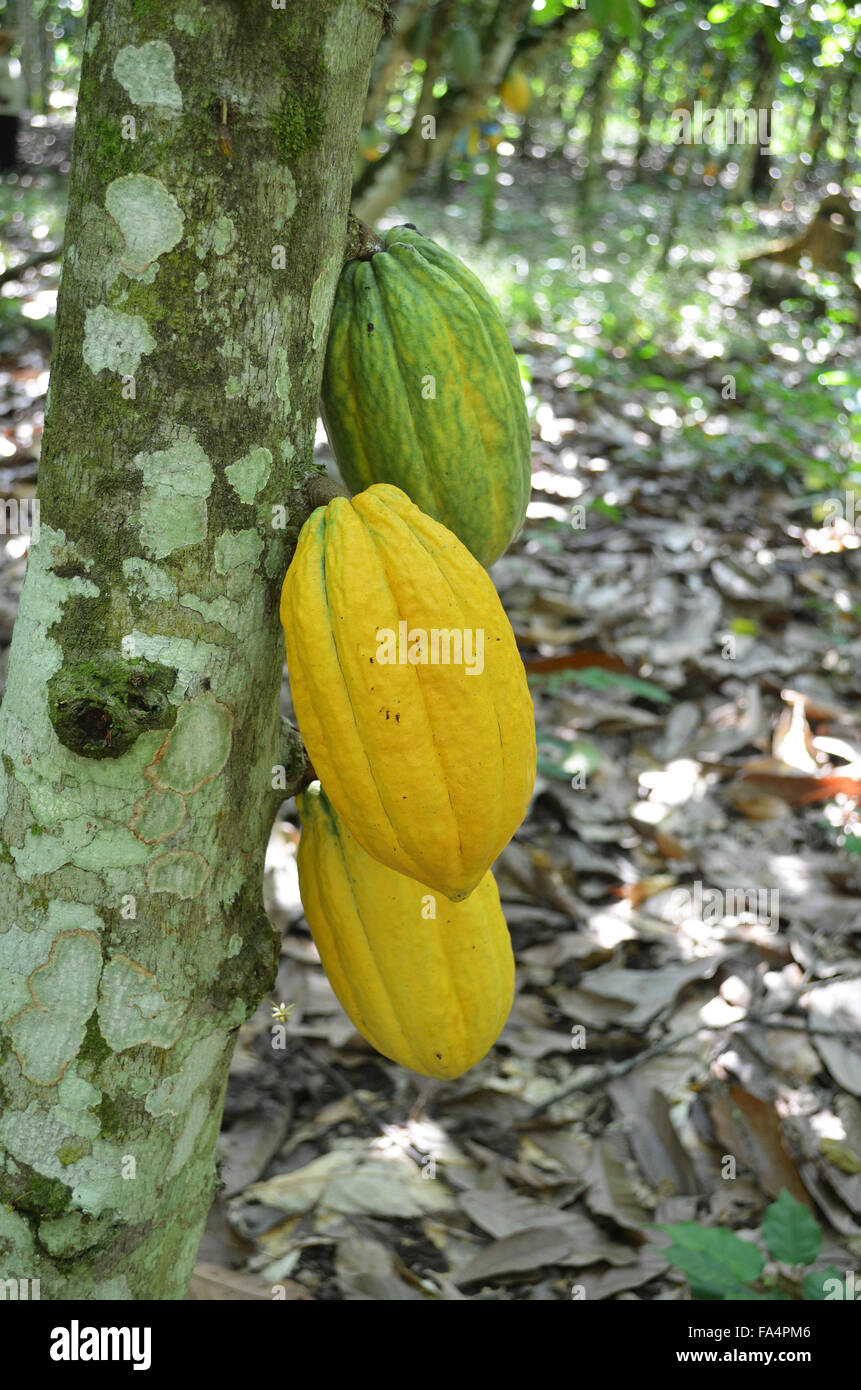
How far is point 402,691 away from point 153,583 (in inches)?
8.6

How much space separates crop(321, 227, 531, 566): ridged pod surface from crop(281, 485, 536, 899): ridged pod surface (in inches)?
6.2

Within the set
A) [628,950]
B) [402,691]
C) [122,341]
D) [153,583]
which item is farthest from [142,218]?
[628,950]

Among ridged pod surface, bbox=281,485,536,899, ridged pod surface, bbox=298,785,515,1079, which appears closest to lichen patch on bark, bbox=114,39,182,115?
ridged pod surface, bbox=281,485,536,899

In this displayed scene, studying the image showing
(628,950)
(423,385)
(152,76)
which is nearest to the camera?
(152,76)

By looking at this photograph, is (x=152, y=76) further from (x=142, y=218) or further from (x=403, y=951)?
(x=403, y=951)

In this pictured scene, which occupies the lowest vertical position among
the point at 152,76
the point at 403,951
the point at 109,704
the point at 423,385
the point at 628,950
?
the point at 628,950

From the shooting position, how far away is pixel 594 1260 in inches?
64.3

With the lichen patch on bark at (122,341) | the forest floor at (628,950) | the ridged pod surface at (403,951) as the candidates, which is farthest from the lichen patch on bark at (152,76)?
the forest floor at (628,950)

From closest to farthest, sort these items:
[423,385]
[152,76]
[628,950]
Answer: [152,76], [423,385], [628,950]

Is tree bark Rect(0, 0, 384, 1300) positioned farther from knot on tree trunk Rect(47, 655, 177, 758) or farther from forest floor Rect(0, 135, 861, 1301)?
forest floor Rect(0, 135, 861, 1301)

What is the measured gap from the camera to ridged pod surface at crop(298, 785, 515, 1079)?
112 cm

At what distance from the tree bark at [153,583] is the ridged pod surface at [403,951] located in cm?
13

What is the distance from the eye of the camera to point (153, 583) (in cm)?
91
